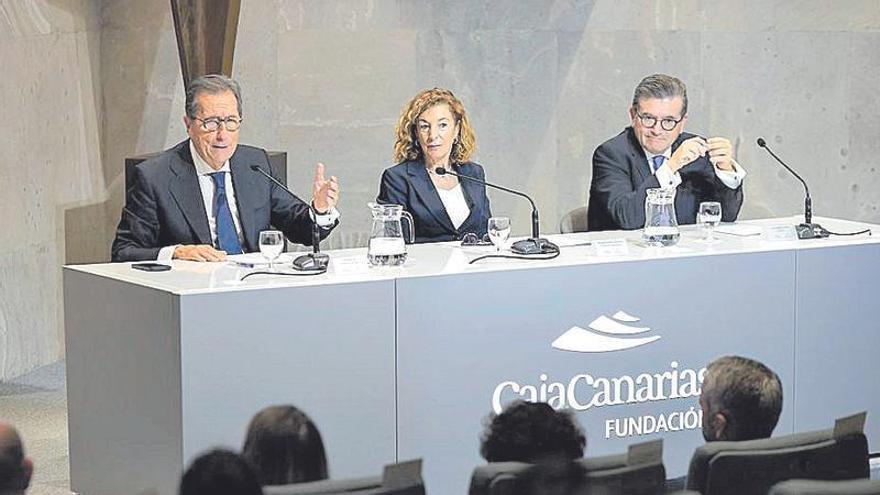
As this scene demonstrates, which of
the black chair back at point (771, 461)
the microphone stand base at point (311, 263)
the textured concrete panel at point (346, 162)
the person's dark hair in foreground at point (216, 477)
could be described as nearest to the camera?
the person's dark hair in foreground at point (216, 477)

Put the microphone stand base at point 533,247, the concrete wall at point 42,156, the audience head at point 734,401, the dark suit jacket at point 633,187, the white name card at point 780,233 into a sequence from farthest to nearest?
1. the concrete wall at point 42,156
2. the dark suit jacket at point 633,187
3. the white name card at point 780,233
4. the microphone stand base at point 533,247
5. the audience head at point 734,401

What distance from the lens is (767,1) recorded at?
863 centimetres

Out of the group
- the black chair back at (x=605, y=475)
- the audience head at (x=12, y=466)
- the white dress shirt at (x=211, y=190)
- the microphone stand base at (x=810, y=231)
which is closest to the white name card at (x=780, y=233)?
the microphone stand base at (x=810, y=231)

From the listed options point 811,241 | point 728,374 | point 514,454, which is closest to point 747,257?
point 811,241

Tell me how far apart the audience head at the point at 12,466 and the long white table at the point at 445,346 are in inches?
86.1

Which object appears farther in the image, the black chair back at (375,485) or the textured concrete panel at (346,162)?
the textured concrete panel at (346,162)

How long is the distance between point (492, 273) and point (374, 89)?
352cm

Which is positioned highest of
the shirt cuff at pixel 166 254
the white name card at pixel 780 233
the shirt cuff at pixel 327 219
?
the shirt cuff at pixel 327 219

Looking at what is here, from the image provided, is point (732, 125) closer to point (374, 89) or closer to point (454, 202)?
point (374, 89)

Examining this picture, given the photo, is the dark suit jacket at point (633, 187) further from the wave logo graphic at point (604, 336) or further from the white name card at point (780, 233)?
the wave logo graphic at point (604, 336)

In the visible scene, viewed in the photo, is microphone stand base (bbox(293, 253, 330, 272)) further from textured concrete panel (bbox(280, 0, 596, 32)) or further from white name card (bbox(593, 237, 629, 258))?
textured concrete panel (bbox(280, 0, 596, 32))

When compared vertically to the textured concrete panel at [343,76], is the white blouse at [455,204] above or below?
below

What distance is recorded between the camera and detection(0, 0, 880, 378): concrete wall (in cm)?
752

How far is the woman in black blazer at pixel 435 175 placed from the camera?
Result: 5.86 metres
